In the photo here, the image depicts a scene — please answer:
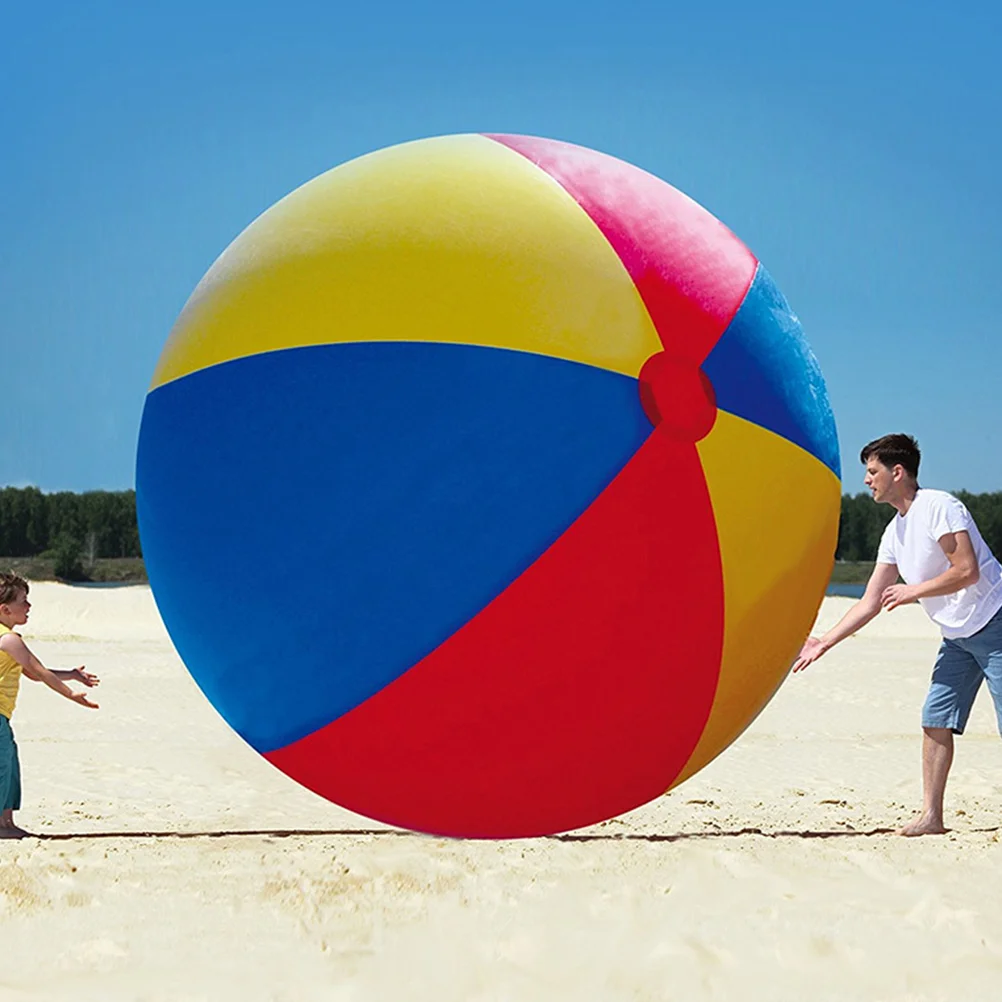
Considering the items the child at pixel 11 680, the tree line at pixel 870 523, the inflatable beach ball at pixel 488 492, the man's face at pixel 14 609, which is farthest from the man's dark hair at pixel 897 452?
the tree line at pixel 870 523

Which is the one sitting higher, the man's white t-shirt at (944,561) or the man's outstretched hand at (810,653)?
the man's white t-shirt at (944,561)

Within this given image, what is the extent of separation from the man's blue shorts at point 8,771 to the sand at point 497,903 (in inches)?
7.9

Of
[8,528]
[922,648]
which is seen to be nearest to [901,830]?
[922,648]

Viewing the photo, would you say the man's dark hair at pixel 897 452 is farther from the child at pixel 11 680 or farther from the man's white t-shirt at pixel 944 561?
the child at pixel 11 680

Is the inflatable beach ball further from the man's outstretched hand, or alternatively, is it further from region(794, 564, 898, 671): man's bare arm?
region(794, 564, 898, 671): man's bare arm

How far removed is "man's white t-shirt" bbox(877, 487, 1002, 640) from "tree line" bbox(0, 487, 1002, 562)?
89.9 ft

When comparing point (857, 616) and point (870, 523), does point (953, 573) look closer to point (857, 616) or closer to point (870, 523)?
point (857, 616)

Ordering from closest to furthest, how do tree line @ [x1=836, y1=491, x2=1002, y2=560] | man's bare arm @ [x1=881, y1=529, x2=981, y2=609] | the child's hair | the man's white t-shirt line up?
man's bare arm @ [x1=881, y1=529, x2=981, y2=609] < the man's white t-shirt < the child's hair < tree line @ [x1=836, y1=491, x2=1002, y2=560]

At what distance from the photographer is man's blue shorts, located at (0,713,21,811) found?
4.67 m

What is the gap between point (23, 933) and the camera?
330 centimetres

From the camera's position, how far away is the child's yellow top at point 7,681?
4.72 m

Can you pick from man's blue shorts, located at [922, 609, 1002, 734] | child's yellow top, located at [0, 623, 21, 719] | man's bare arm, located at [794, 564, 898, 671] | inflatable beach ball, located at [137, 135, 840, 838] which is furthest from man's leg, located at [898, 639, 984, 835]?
child's yellow top, located at [0, 623, 21, 719]

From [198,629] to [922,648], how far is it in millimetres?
16221

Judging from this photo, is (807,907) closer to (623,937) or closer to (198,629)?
(623,937)
